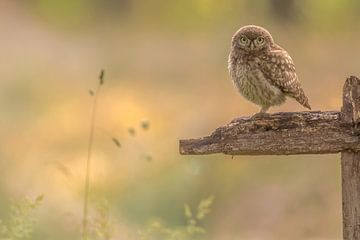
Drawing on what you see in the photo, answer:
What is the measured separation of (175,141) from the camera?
324 inches

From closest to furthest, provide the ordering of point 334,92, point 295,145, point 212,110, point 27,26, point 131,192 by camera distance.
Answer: point 295,145 → point 131,192 → point 334,92 → point 212,110 → point 27,26

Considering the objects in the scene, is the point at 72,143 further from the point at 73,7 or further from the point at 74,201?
the point at 73,7

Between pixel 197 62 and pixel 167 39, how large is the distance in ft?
1.41

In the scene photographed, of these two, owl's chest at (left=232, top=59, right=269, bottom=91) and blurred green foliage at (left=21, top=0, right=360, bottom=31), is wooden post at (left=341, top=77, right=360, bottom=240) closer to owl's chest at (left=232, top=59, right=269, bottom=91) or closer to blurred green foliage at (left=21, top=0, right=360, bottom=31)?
owl's chest at (left=232, top=59, right=269, bottom=91)

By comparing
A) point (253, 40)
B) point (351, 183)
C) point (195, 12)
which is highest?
point (195, 12)

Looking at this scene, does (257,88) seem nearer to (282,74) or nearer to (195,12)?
(282,74)

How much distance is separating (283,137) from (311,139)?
7cm

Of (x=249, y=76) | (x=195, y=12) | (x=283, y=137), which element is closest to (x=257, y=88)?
(x=249, y=76)

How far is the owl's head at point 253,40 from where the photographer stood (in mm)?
4406

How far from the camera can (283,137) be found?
3.67m

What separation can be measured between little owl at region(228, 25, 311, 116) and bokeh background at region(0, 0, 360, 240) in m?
2.07

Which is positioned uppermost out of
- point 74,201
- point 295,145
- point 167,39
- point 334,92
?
point 167,39

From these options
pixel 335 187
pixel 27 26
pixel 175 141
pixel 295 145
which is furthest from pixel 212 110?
pixel 295 145

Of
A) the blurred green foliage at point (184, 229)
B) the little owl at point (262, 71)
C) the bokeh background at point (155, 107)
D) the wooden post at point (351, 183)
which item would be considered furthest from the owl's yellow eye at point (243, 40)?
the bokeh background at point (155, 107)
